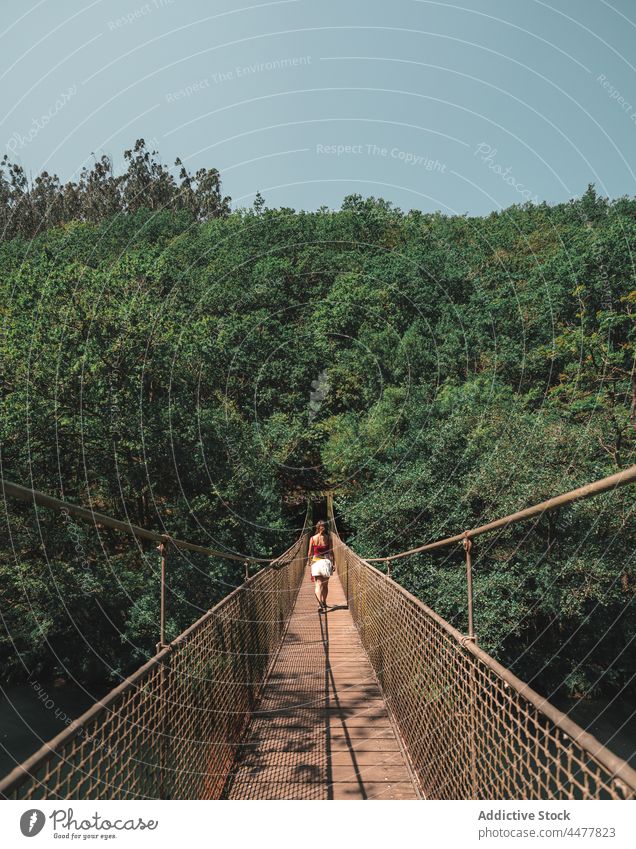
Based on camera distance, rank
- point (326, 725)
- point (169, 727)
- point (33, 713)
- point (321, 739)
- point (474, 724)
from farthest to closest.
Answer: point (33, 713)
point (326, 725)
point (321, 739)
point (169, 727)
point (474, 724)

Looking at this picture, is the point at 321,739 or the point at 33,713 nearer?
the point at 321,739

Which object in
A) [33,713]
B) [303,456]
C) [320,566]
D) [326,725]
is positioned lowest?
[33,713]

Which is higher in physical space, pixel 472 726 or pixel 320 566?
pixel 320 566

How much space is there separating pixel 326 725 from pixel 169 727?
1.63 metres

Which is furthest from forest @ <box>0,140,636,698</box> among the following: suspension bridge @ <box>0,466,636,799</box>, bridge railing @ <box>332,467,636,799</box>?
bridge railing @ <box>332,467,636,799</box>

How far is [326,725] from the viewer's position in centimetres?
395

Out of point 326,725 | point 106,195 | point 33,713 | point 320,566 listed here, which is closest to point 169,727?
point 326,725

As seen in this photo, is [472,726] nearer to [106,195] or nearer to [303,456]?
[303,456]

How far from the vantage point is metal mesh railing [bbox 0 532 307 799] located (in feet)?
5.22

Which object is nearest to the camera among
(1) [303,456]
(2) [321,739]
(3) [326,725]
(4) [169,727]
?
(4) [169,727]

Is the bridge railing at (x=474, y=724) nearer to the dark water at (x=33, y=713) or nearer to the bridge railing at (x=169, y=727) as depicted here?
the bridge railing at (x=169, y=727)

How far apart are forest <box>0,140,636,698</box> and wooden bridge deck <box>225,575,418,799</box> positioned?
837 centimetres

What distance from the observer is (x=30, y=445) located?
14492 mm

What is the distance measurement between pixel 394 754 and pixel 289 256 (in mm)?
30186
